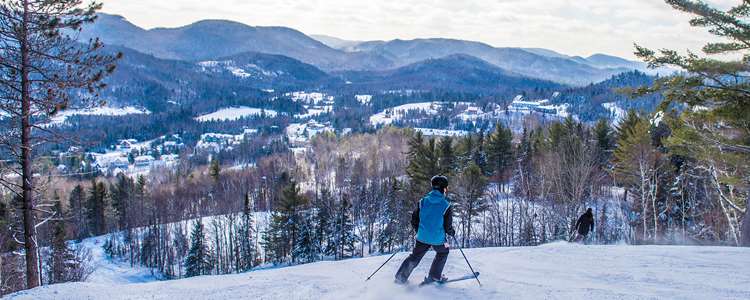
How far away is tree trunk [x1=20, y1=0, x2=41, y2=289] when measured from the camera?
12000mm

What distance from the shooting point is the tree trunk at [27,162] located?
12000 mm

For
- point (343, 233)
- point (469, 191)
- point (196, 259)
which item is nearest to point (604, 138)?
point (469, 191)

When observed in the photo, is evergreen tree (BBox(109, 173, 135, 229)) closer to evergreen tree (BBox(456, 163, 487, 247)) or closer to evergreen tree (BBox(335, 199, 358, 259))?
evergreen tree (BBox(335, 199, 358, 259))

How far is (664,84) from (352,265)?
9354 mm

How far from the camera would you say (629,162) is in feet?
102

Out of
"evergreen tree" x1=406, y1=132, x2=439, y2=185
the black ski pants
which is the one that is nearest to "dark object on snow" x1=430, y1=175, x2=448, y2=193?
the black ski pants

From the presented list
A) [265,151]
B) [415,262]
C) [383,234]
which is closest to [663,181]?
[383,234]

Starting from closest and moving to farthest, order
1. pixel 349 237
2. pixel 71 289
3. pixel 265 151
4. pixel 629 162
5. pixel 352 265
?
pixel 71 289 → pixel 352 265 → pixel 629 162 → pixel 349 237 → pixel 265 151

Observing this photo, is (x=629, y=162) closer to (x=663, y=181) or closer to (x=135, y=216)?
(x=663, y=181)

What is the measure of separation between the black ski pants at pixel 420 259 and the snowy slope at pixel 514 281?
226 millimetres

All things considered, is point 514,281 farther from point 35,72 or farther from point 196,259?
point 196,259

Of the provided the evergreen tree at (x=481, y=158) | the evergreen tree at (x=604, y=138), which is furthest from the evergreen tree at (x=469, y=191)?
the evergreen tree at (x=604, y=138)

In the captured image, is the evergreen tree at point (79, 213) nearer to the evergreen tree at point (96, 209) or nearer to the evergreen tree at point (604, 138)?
the evergreen tree at point (96, 209)

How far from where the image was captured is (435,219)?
7.56 meters
